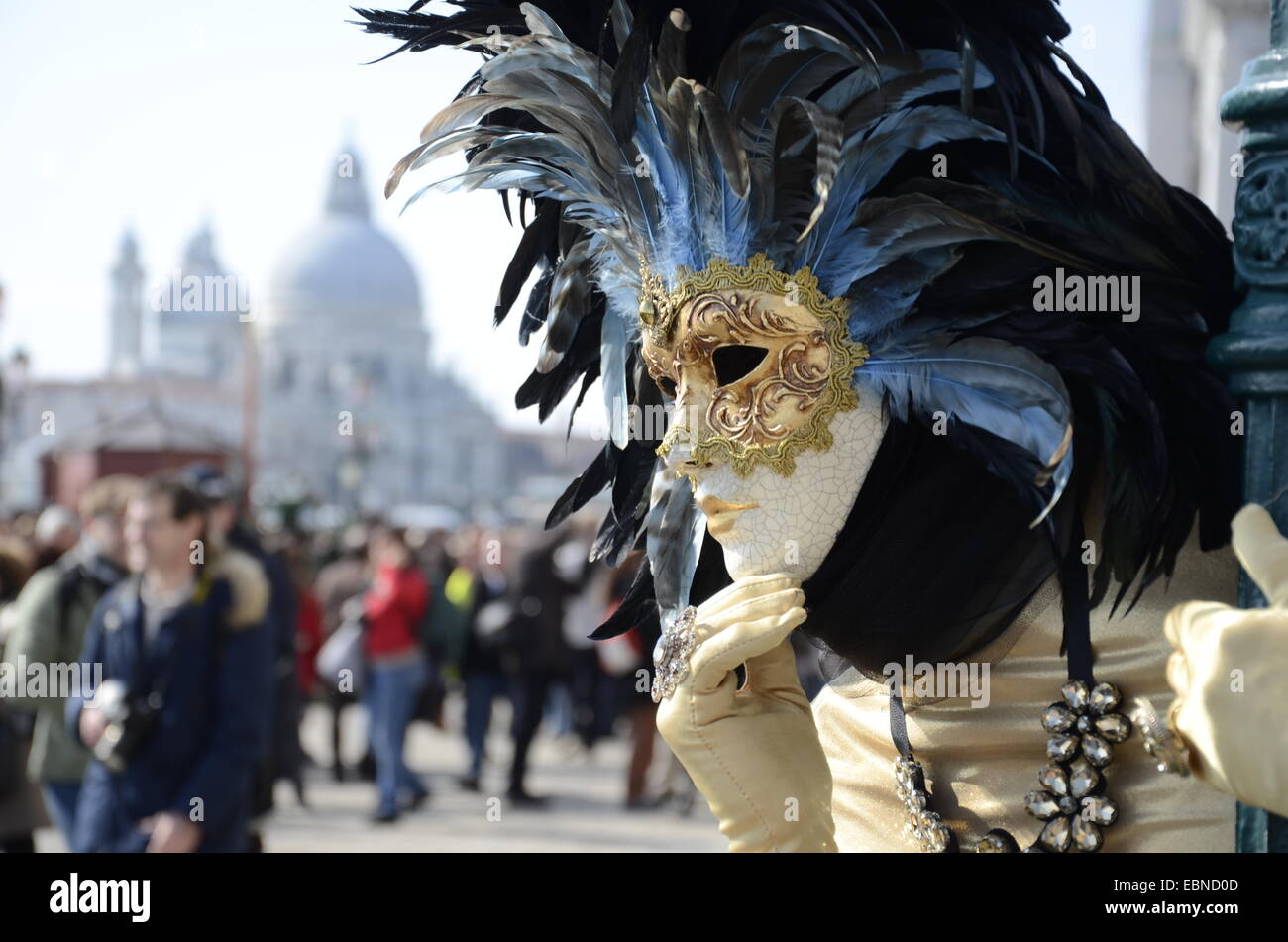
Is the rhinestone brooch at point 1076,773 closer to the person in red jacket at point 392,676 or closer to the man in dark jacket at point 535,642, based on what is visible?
the person in red jacket at point 392,676

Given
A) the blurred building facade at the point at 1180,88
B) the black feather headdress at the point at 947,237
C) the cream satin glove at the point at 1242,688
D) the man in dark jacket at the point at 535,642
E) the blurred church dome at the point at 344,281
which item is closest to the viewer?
the cream satin glove at the point at 1242,688

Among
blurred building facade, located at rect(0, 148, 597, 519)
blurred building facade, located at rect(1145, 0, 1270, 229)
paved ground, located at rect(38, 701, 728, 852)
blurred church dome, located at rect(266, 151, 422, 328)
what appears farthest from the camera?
blurred church dome, located at rect(266, 151, 422, 328)

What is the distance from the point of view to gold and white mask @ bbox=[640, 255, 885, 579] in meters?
2.19

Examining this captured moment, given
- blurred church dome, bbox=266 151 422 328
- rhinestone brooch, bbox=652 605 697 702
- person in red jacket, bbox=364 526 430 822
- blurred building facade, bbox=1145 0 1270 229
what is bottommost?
person in red jacket, bbox=364 526 430 822

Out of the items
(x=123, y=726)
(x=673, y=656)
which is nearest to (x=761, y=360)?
(x=673, y=656)

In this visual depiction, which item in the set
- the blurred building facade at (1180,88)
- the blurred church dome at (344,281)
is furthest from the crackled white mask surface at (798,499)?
the blurred church dome at (344,281)

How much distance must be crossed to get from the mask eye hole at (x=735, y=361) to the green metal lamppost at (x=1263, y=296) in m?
0.64

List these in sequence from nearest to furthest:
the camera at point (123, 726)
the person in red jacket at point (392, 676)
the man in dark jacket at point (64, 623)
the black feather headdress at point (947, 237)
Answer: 1. the black feather headdress at point (947, 237)
2. the camera at point (123, 726)
3. the man in dark jacket at point (64, 623)
4. the person in red jacket at point (392, 676)

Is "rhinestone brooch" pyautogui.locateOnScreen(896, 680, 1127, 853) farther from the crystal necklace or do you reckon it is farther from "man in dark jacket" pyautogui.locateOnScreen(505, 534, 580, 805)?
"man in dark jacket" pyautogui.locateOnScreen(505, 534, 580, 805)

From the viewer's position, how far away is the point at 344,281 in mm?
105625

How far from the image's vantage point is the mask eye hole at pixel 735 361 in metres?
2.24

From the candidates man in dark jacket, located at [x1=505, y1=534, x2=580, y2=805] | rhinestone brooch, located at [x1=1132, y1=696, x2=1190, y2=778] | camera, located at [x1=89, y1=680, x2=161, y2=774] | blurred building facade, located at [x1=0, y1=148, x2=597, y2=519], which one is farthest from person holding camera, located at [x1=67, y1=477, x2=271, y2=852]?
Result: blurred building facade, located at [x1=0, y1=148, x2=597, y2=519]

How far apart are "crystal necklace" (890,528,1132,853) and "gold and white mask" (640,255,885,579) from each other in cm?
35
